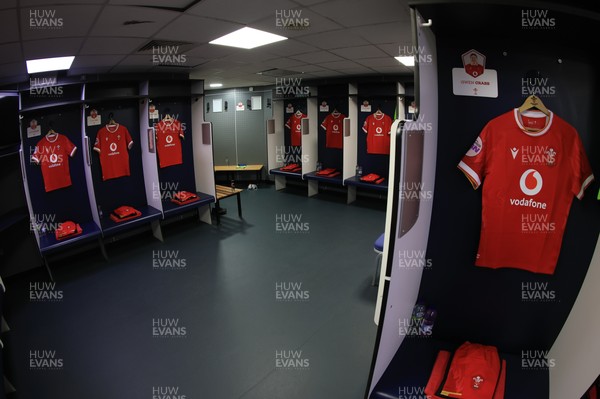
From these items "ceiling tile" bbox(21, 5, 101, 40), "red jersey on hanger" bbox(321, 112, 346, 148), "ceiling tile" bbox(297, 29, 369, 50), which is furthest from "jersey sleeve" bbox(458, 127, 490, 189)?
"red jersey on hanger" bbox(321, 112, 346, 148)

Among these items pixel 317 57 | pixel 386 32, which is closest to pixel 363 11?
pixel 386 32

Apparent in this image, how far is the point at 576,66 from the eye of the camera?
1.55 meters

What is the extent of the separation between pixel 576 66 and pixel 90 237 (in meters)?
4.69

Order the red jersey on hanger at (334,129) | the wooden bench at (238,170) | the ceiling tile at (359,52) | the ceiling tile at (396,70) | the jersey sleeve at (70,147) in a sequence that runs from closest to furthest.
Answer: the ceiling tile at (359,52) → the jersey sleeve at (70,147) → the ceiling tile at (396,70) → the red jersey on hanger at (334,129) → the wooden bench at (238,170)

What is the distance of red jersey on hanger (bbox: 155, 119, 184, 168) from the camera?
495cm

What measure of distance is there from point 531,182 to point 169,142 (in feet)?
15.5

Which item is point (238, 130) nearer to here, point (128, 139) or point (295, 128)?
point (295, 128)

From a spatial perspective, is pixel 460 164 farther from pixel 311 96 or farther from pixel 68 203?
pixel 311 96

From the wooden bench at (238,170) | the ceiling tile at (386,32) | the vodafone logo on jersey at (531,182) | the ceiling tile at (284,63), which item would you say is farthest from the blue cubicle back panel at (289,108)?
the vodafone logo on jersey at (531,182)

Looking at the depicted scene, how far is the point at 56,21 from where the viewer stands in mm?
1919

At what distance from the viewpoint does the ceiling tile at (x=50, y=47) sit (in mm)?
2301

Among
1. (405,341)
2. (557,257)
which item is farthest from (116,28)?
(557,257)

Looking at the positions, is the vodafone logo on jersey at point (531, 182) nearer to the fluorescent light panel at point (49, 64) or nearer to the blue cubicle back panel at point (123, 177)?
the fluorescent light panel at point (49, 64)

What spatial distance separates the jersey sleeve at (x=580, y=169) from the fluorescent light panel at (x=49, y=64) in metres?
3.83
